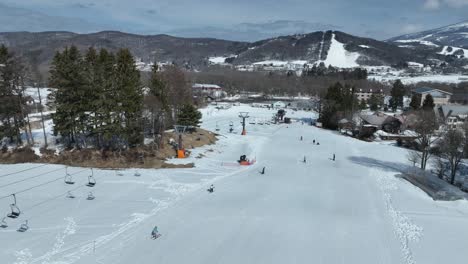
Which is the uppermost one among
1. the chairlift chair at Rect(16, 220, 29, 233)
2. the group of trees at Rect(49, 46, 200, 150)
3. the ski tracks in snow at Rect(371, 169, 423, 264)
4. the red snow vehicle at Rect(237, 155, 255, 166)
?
the group of trees at Rect(49, 46, 200, 150)

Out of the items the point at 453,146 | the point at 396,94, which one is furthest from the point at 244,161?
the point at 396,94

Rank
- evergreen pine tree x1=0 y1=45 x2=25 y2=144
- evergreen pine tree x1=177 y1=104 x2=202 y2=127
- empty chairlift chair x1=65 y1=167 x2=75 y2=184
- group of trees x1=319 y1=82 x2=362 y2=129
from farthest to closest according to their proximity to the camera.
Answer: group of trees x1=319 y1=82 x2=362 y2=129
evergreen pine tree x1=177 y1=104 x2=202 y2=127
evergreen pine tree x1=0 y1=45 x2=25 y2=144
empty chairlift chair x1=65 y1=167 x2=75 y2=184

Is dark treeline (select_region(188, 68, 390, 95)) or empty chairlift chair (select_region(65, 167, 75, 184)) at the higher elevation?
dark treeline (select_region(188, 68, 390, 95))

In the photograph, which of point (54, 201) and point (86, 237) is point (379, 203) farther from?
point (54, 201)

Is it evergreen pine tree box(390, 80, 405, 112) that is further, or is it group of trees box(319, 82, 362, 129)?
evergreen pine tree box(390, 80, 405, 112)

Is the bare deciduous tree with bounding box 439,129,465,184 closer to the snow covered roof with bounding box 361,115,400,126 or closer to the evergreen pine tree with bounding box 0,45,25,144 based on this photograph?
the snow covered roof with bounding box 361,115,400,126

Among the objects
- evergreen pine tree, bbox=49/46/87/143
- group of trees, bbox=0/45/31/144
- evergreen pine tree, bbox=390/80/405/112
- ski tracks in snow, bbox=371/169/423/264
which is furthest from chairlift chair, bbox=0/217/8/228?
evergreen pine tree, bbox=390/80/405/112

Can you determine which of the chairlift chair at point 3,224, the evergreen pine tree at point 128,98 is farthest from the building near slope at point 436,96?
the chairlift chair at point 3,224

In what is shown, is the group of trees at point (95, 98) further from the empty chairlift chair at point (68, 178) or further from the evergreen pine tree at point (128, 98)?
the empty chairlift chair at point (68, 178)
